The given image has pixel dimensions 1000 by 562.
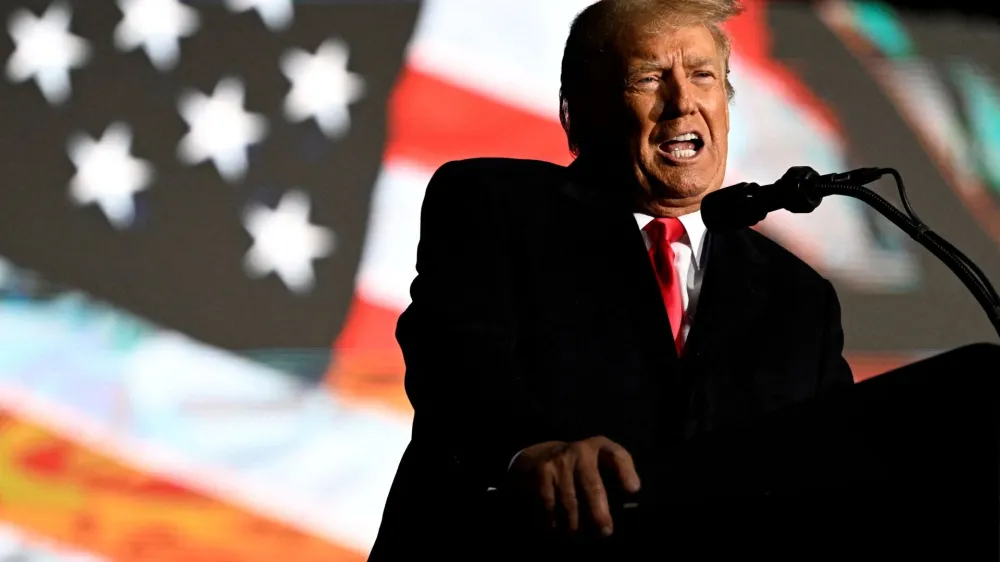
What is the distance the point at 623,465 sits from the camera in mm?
946

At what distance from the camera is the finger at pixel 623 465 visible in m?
0.93

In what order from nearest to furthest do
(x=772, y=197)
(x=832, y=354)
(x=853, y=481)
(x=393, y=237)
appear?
(x=853, y=481)
(x=772, y=197)
(x=832, y=354)
(x=393, y=237)

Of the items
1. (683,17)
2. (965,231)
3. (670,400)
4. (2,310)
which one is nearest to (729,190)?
(670,400)

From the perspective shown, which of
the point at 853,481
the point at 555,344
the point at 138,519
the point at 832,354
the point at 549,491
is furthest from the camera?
the point at 138,519

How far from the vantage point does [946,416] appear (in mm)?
864

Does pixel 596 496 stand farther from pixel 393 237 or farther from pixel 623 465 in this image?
pixel 393 237

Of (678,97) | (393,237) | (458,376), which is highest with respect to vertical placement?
(393,237)

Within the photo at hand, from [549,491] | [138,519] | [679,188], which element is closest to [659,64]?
[679,188]

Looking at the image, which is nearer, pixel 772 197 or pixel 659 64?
pixel 772 197

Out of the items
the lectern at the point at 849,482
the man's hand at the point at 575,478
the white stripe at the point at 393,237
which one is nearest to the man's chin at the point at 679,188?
the man's hand at the point at 575,478

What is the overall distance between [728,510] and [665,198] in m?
0.75

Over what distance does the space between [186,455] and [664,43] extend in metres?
1.49

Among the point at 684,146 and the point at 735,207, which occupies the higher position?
the point at 684,146

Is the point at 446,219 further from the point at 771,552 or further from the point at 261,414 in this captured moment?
the point at 261,414
